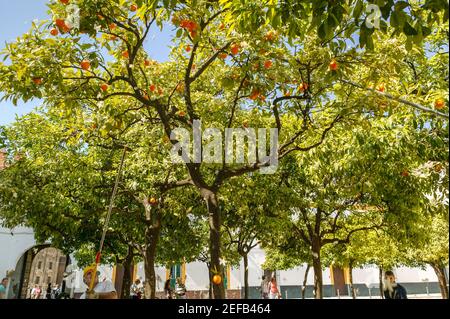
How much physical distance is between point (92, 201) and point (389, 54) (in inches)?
447

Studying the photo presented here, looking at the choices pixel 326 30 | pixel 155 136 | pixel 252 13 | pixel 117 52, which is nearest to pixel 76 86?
pixel 117 52

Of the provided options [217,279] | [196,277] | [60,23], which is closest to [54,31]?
[60,23]

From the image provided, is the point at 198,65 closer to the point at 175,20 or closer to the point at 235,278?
the point at 175,20

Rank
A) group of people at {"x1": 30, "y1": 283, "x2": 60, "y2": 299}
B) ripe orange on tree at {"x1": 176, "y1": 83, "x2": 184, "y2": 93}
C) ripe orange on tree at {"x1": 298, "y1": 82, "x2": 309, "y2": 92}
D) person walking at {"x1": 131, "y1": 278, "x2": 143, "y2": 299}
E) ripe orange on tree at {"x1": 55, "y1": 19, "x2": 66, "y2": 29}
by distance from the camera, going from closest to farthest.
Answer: ripe orange on tree at {"x1": 55, "y1": 19, "x2": 66, "y2": 29} < ripe orange on tree at {"x1": 298, "y1": 82, "x2": 309, "y2": 92} < ripe orange on tree at {"x1": 176, "y1": 83, "x2": 184, "y2": 93} < person walking at {"x1": 131, "y1": 278, "x2": 143, "y2": 299} < group of people at {"x1": 30, "y1": 283, "x2": 60, "y2": 299}

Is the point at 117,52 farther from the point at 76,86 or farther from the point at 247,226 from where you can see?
the point at 247,226

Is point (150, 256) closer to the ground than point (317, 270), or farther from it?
farther from it

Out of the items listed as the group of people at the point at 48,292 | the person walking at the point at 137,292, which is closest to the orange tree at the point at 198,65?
the person walking at the point at 137,292

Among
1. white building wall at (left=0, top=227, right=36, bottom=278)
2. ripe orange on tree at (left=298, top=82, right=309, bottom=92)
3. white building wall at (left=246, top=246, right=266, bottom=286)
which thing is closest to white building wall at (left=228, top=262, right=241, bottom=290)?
white building wall at (left=246, top=246, right=266, bottom=286)

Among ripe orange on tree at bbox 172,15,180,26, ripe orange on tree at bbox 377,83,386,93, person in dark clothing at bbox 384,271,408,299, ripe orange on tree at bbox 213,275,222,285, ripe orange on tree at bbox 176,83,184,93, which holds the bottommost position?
person in dark clothing at bbox 384,271,408,299

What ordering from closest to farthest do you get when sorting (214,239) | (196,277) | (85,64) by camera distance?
(85,64) → (214,239) → (196,277)

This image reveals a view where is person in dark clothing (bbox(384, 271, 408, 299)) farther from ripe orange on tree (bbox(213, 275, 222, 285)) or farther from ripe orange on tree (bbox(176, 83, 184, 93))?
ripe orange on tree (bbox(176, 83, 184, 93))

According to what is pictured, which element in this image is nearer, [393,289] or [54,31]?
[54,31]

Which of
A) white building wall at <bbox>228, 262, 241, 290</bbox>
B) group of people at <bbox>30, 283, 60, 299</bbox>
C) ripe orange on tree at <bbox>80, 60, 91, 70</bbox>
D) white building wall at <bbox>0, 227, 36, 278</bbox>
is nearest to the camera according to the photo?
ripe orange on tree at <bbox>80, 60, 91, 70</bbox>

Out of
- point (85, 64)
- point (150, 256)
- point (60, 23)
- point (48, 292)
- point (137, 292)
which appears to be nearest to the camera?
point (60, 23)
